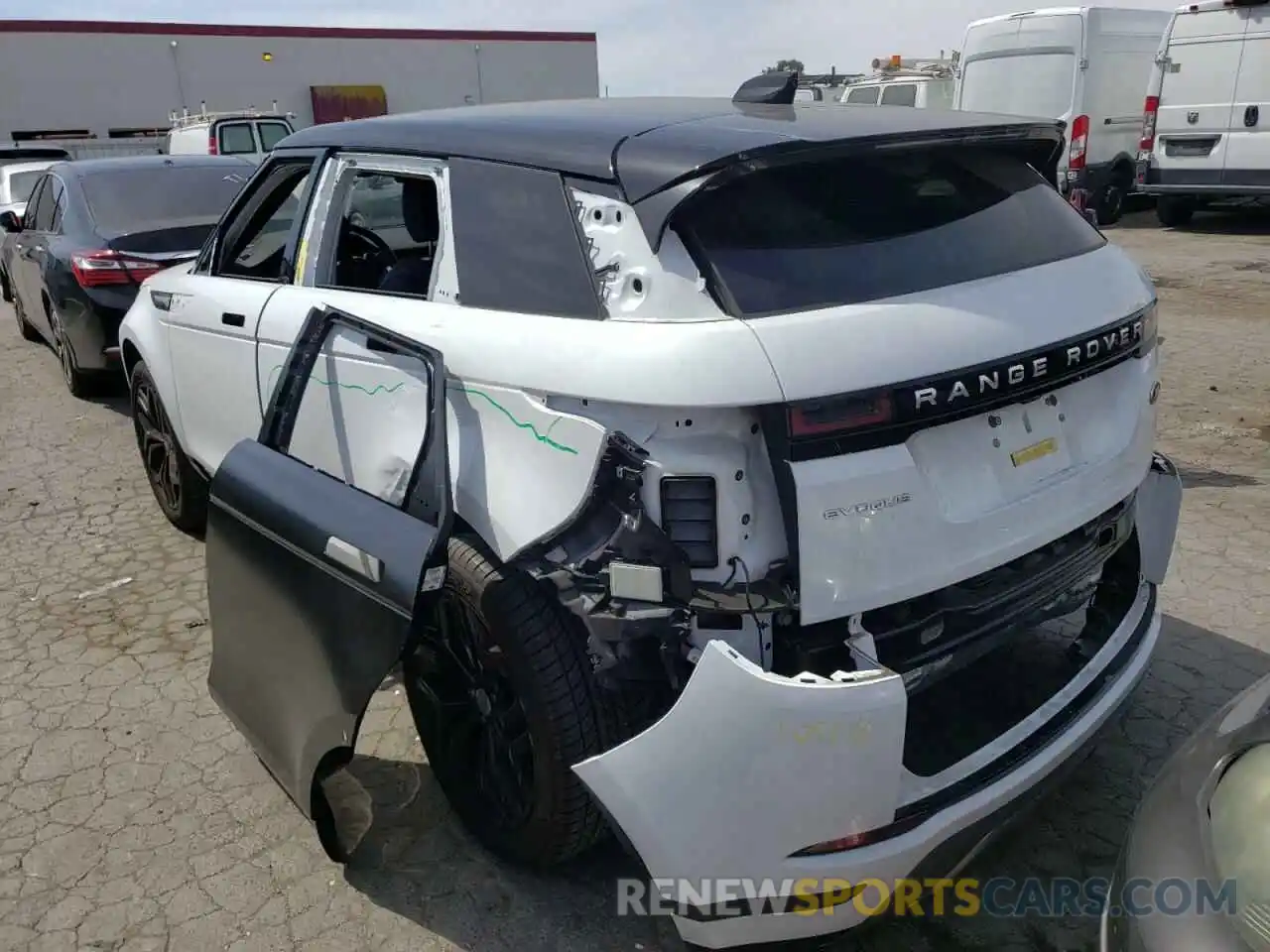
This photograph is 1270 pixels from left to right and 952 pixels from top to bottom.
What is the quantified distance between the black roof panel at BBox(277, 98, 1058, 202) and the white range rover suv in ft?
0.05

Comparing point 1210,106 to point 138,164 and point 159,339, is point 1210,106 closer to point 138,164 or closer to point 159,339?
point 138,164

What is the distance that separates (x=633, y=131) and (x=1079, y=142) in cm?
1332

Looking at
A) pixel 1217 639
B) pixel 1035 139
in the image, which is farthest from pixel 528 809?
pixel 1217 639

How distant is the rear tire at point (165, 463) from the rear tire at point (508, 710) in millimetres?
2422

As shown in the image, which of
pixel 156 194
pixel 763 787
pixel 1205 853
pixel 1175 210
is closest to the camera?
pixel 1205 853

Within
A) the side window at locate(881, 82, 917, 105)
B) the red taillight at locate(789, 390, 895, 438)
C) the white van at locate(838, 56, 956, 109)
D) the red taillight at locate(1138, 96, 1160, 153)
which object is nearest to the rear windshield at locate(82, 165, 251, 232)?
the red taillight at locate(789, 390, 895, 438)

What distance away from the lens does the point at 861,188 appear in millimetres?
2418

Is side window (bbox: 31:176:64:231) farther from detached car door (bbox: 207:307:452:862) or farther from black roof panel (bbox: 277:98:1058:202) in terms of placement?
detached car door (bbox: 207:307:452:862)

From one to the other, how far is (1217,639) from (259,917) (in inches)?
129

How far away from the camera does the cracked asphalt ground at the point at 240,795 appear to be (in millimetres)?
2553

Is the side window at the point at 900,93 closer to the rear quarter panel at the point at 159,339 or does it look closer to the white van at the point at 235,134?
the white van at the point at 235,134

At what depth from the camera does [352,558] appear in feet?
7.76

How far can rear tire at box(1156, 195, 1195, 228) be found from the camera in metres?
14.4

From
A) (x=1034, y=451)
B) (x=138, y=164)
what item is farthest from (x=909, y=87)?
(x=1034, y=451)
